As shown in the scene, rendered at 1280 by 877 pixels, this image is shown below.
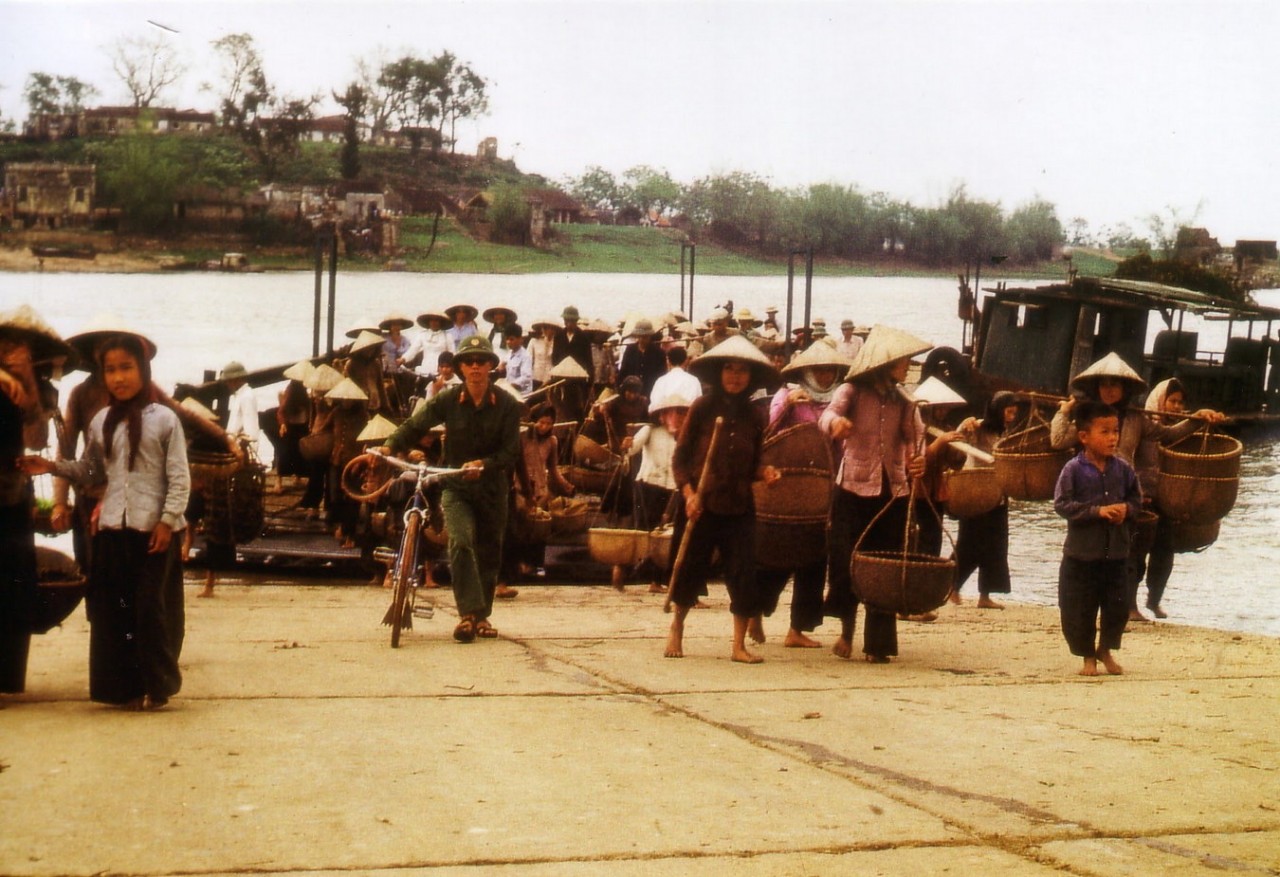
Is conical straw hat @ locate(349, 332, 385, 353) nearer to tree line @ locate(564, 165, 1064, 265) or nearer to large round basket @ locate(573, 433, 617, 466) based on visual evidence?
large round basket @ locate(573, 433, 617, 466)

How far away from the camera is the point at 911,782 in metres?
5.96

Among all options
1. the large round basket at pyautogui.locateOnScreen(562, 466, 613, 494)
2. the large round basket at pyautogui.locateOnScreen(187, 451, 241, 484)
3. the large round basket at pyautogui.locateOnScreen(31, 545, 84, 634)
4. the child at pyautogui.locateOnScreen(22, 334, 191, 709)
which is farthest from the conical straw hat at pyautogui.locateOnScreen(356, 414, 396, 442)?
the child at pyautogui.locateOnScreen(22, 334, 191, 709)

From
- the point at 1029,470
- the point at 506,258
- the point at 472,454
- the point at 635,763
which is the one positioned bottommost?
the point at 635,763

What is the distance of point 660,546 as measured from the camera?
40.3 ft

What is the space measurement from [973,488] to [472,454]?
12.9ft

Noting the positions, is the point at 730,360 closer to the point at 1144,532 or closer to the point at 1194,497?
the point at 1144,532

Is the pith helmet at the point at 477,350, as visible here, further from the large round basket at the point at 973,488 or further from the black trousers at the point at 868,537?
the large round basket at the point at 973,488

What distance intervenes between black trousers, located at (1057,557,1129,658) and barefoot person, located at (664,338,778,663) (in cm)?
158

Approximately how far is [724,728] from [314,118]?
84.8ft

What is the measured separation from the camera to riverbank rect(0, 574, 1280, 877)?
16.2 feet

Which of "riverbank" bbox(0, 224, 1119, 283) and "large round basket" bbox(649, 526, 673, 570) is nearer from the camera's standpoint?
"large round basket" bbox(649, 526, 673, 570)

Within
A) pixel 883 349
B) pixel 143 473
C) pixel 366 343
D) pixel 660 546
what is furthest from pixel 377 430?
pixel 143 473

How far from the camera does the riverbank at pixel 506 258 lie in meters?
23.4

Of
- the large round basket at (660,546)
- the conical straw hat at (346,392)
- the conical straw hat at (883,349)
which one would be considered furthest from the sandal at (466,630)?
the conical straw hat at (346,392)
